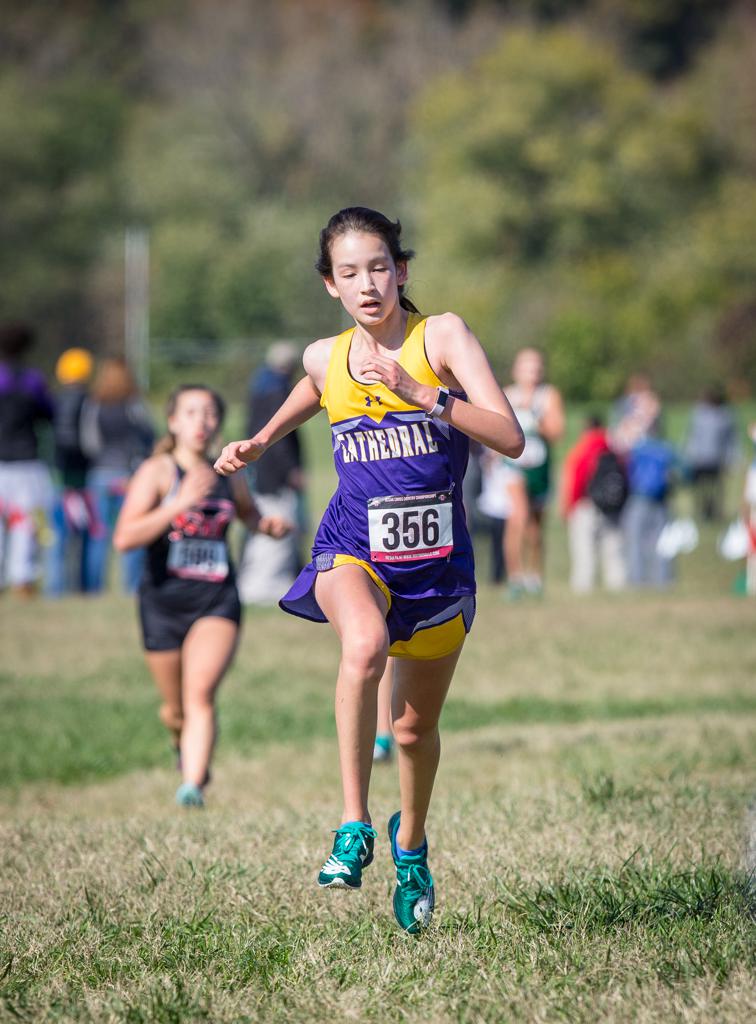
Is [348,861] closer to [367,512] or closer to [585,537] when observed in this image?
[367,512]

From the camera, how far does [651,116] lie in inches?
2534

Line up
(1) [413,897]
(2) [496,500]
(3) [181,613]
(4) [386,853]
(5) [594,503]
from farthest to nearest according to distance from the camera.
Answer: (5) [594,503] → (2) [496,500] → (3) [181,613] → (4) [386,853] → (1) [413,897]

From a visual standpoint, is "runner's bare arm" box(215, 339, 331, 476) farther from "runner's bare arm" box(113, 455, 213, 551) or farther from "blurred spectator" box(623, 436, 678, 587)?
"blurred spectator" box(623, 436, 678, 587)

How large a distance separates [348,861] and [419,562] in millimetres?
937

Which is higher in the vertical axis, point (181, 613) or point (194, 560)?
point (194, 560)

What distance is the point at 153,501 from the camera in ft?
25.0

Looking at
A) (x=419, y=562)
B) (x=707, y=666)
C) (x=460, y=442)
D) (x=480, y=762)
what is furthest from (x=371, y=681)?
(x=707, y=666)

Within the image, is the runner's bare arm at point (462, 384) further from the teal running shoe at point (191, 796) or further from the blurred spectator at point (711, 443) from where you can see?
the blurred spectator at point (711, 443)

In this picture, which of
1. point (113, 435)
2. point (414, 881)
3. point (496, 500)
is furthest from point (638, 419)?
point (414, 881)

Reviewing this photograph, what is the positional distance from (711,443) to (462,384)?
806 inches

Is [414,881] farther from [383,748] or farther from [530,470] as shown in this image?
[530,470]

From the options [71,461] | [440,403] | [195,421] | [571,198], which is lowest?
[440,403]

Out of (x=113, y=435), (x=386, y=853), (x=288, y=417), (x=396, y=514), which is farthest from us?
(x=113, y=435)

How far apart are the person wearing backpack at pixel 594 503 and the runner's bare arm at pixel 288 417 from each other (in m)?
10.7
